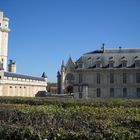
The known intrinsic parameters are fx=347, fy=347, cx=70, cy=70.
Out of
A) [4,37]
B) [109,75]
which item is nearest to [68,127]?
[109,75]

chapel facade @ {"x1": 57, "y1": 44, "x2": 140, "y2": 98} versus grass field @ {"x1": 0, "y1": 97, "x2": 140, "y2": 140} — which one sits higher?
chapel facade @ {"x1": 57, "y1": 44, "x2": 140, "y2": 98}

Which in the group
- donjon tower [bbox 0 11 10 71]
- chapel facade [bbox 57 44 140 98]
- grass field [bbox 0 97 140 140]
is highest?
donjon tower [bbox 0 11 10 71]

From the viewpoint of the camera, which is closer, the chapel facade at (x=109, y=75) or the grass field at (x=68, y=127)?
the grass field at (x=68, y=127)

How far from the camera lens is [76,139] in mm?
12086

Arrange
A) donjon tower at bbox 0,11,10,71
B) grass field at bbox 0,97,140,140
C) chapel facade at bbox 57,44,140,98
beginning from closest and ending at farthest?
1. grass field at bbox 0,97,140,140
2. chapel facade at bbox 57,44,140,98
3. donjon tower at bbox 0,11,10,71

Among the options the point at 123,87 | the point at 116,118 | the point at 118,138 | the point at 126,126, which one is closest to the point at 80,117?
the point at 116,118

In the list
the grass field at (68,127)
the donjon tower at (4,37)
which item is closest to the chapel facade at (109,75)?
the donjon tower at (4,37)

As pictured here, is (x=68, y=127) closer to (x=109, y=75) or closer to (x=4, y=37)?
(x=109, y=75)

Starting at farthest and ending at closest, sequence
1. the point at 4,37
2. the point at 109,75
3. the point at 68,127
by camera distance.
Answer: the point at 4,37 → the point at 109,75 → the point at 68,127

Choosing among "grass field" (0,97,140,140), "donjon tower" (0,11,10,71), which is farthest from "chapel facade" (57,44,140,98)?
"grass field" (0,97,140,140)

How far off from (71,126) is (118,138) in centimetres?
246

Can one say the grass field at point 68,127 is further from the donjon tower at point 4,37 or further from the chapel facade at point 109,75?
the donjon tower at point 4,37

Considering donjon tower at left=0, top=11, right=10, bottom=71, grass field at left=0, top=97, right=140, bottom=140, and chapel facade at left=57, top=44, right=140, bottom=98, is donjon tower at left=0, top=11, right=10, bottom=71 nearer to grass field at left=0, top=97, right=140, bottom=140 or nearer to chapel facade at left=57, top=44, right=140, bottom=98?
chapel facade at left=57, top=44, right=140, bottom=98

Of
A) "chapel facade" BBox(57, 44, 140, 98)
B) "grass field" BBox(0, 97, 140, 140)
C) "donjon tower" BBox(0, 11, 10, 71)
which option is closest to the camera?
"grass field" BBox(0, 97, 140, 140)
